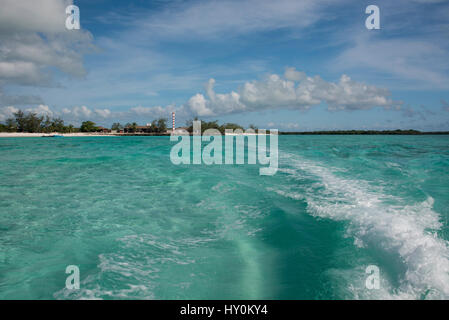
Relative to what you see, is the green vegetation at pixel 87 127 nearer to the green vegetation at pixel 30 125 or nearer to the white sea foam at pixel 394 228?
the green vegetation at pixel 30 125

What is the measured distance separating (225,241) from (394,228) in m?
2.37

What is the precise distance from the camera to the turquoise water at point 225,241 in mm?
2459

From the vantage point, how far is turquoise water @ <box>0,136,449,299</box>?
2.46 metres

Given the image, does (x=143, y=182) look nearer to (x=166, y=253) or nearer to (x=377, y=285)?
(x=166, y=253)

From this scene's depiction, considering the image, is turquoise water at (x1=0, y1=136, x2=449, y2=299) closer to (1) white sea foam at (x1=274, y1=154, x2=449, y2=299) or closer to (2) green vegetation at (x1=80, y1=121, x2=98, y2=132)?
(1) white sea foam at (x1=274, y1=154, x2=449, y2=299)

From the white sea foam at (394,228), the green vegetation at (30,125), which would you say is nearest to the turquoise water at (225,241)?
the white sea foam at (394,228)

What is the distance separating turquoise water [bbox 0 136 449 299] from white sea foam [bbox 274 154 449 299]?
2 cm

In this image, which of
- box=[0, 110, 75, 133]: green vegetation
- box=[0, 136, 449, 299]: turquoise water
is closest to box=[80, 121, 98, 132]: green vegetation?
box=[0, 110, 75, 133]: green vegetation

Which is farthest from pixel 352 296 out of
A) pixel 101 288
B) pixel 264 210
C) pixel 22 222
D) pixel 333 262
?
pixel 22 222

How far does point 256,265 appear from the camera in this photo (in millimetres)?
2951

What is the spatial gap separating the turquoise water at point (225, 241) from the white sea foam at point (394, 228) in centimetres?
2

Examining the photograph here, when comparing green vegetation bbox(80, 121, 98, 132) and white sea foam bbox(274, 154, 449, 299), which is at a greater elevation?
green vegetation bbox(80, 121, 98, 132)

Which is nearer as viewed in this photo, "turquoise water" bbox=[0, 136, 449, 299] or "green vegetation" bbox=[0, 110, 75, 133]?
"turquoise water" bbox=[0, 136, 449, 299]
